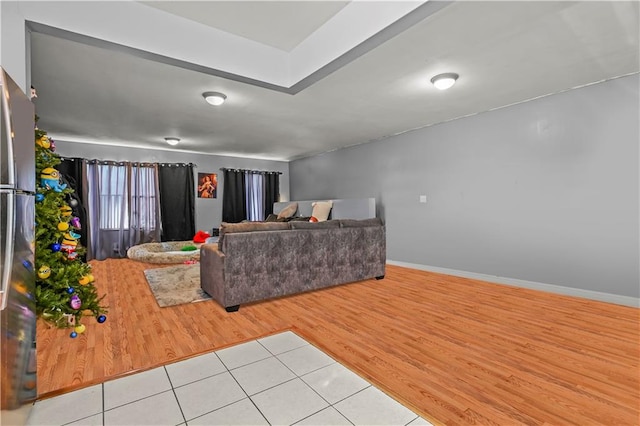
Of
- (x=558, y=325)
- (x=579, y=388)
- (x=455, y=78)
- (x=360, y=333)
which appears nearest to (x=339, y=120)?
(x=455, y=78)

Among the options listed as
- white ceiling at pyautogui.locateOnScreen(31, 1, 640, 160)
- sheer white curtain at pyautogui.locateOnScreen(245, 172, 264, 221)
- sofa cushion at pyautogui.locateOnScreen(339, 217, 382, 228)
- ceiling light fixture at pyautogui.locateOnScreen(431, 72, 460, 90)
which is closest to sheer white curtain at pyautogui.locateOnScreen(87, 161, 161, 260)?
white ceiling at pyautogui.locateOnScreen(31, 1, 640, 160)

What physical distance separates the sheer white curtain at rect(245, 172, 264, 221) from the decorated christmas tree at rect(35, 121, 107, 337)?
5.78 meters

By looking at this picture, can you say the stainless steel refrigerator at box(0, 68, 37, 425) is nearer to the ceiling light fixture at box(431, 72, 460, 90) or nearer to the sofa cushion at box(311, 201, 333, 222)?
the ceiling light fixture at box(431, 72, 460, 90)

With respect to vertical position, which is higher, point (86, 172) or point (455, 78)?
point (455, 78)

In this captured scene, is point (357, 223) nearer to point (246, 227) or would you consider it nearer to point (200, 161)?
point (246, 227)

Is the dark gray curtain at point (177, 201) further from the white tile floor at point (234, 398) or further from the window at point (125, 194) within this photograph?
the white tile floor at point (234, 398)

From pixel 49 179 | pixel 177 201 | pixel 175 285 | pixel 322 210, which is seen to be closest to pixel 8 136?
pixel 49 179

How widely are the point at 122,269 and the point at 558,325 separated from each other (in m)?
5.82

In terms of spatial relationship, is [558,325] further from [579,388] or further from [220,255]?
[220,255]

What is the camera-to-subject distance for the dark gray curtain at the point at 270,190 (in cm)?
818

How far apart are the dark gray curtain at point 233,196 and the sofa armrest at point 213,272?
4.17 m

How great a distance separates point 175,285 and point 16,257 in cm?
269

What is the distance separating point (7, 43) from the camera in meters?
1.92

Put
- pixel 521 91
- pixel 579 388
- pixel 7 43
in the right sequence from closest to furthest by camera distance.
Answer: pixel 579 388 < pixel 7 43 < pixel 521 91
